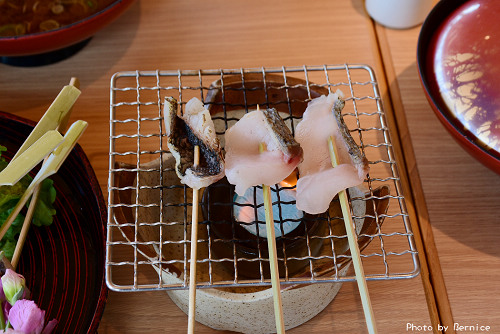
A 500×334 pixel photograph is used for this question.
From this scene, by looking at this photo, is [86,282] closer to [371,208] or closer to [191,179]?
[191,179]

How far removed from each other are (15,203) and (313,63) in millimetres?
998

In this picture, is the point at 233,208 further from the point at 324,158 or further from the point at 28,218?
the point at 28,218

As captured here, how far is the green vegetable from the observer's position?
1.08 metres

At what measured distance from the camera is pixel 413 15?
159cm

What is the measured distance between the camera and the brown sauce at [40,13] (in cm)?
146

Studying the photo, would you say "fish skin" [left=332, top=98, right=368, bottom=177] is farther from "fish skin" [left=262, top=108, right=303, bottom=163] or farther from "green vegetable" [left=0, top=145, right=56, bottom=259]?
"green vegetable" [left=0, top=145, right=56, bottom=259]

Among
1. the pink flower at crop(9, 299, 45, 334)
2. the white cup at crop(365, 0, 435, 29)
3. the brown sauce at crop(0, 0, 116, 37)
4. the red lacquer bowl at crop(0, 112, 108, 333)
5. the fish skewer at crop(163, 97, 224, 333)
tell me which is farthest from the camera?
the white cup at crop(365, 0, 435, 29)

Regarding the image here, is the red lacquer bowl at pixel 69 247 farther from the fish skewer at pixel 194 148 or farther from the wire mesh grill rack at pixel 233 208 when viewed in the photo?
the fish skewer at pixel 194 148

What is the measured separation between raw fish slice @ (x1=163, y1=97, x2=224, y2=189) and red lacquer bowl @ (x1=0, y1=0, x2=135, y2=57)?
490 millimetres

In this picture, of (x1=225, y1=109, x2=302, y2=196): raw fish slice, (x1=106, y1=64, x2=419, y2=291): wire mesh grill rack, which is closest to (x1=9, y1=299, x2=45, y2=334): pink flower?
(x1=106, y1=64, x2=419, y2=291): wire mesh grill rack

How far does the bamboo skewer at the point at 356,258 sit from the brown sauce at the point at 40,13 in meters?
0.97

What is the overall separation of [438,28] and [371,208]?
1.95 feet

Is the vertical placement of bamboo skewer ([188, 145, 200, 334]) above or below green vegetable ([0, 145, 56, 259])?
below

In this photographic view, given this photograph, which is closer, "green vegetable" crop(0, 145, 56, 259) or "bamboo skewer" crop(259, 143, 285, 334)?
"bamboo skewer" crop(259, 143, 285, 334)
